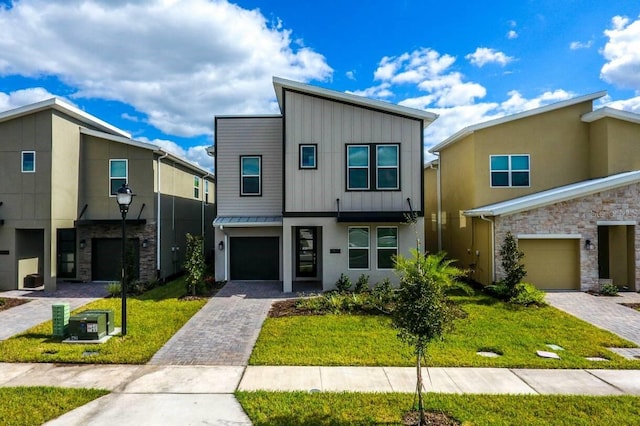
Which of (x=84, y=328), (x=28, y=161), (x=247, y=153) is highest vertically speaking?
(x=247, y=153)

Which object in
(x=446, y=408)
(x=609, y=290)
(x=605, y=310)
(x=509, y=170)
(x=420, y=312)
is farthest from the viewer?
(x=509, y=170)

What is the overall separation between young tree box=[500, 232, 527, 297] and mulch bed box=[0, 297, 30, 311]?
16.9m

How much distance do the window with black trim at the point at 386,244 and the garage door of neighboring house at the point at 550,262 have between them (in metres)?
4.83

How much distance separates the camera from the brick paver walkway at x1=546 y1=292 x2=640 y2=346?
9.83 m

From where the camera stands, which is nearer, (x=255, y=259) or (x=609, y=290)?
(x=609, y=290)

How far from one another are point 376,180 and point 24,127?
14.4 meters

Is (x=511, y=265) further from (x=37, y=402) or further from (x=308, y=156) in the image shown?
(x=37, y=402)

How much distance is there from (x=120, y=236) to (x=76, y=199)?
95.3 inches

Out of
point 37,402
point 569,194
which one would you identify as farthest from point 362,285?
point 37,402

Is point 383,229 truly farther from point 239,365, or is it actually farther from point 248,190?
point 239,365

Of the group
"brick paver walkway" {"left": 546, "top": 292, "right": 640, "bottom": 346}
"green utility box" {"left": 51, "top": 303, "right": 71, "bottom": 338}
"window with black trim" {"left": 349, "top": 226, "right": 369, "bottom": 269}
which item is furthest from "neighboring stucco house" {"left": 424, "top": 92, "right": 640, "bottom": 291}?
"green utility box" {"left": 51, "top": 303, "right": 71, "bottom": 338}

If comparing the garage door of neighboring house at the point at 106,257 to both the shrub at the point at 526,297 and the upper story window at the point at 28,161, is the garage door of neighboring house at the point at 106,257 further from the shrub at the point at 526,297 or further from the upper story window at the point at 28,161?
the shrub at the point at 526,297

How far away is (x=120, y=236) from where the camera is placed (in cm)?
1617

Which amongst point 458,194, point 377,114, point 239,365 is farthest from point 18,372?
point 458,194
